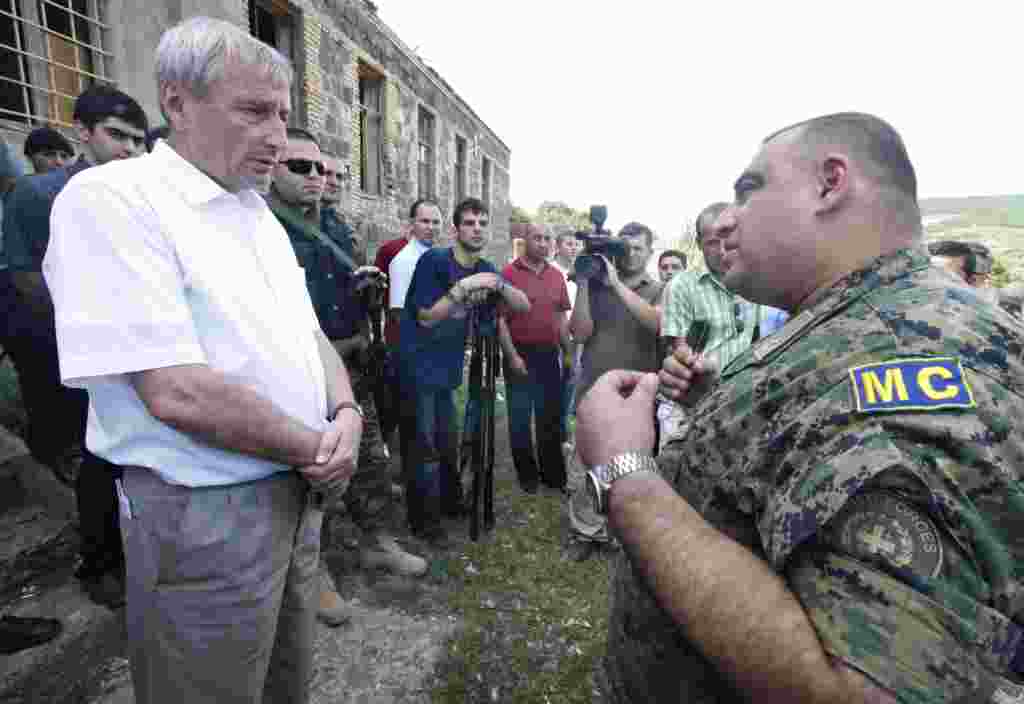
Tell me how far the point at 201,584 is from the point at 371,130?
9831mm

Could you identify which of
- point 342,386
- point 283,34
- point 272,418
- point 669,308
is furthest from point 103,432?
point 283,34

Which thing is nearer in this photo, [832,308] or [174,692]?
[832,308]

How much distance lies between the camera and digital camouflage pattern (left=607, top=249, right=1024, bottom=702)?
0.59m

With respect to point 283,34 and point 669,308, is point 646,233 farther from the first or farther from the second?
point 283,34

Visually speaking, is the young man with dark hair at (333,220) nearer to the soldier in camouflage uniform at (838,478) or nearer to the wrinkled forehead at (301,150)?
the wrinkled forehead at (301,150)

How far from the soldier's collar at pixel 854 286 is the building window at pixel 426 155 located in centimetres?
1188

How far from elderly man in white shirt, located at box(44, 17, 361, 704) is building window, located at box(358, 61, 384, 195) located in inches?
340

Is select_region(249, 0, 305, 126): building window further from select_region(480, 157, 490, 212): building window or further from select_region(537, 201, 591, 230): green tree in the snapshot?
select_region(537, 201, 591, 230): green tree

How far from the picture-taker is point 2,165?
10.8 ft

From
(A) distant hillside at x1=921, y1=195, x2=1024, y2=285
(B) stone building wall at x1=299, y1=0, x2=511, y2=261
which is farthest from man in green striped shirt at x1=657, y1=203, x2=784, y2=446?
(A) distant hillside at x1=921, y1=195, x2=1024, y2=285

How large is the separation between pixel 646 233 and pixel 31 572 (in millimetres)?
4334

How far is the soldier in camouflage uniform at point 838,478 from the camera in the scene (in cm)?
60

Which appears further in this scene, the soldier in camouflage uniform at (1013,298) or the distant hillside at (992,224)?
the distant hillside at (992,224)

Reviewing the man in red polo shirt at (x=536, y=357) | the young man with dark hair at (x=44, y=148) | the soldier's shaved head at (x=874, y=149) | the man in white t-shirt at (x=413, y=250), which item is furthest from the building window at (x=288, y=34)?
the soldier's shaved head at (x=874, y=149)
